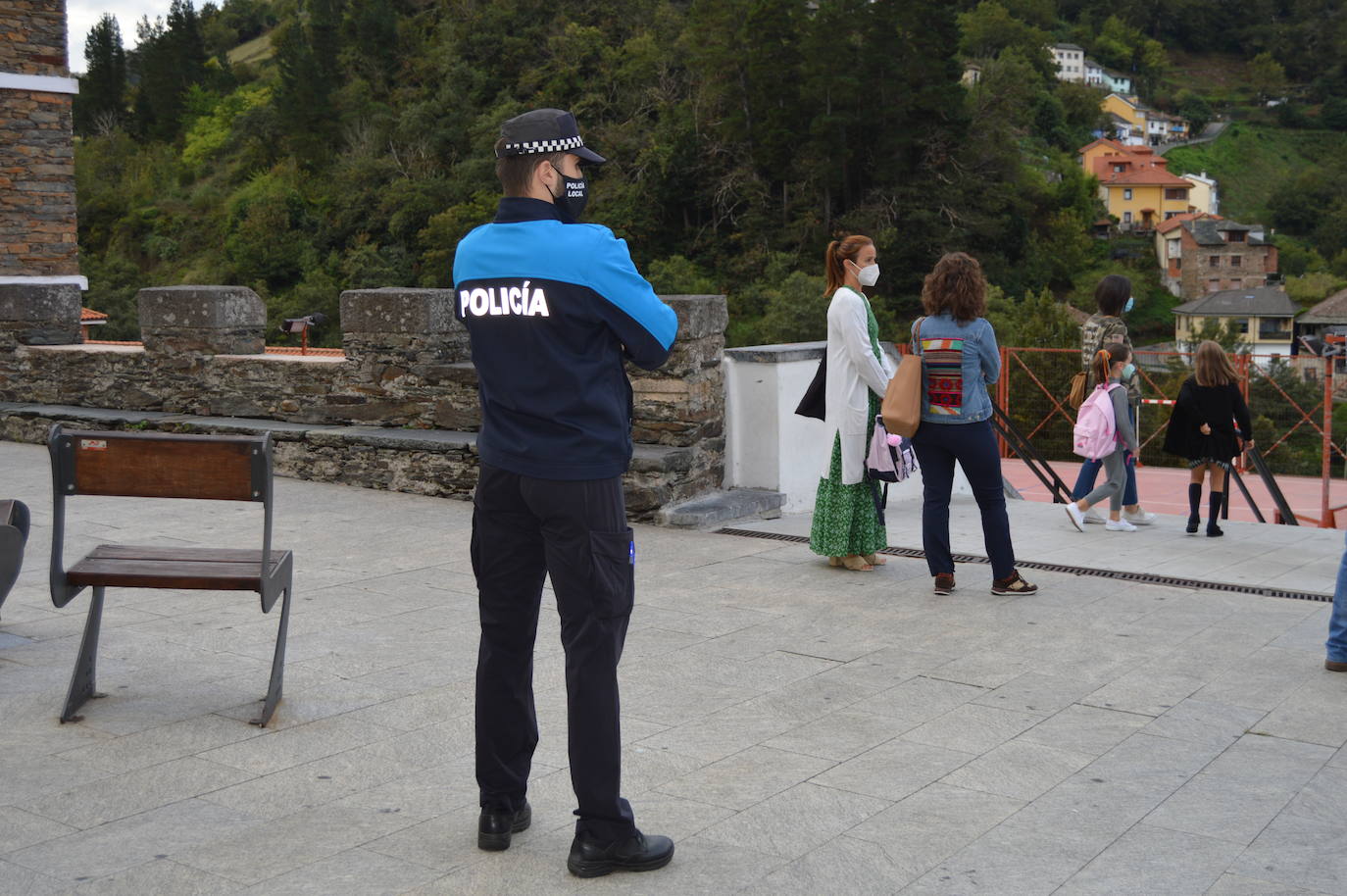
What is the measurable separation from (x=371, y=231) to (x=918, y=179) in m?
27.9

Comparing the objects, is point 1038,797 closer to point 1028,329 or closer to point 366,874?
point 366,874

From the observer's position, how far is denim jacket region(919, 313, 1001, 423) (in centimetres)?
635

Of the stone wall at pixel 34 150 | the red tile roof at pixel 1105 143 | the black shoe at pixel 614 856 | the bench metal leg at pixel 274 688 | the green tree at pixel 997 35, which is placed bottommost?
the black shoe at pixel 614 856

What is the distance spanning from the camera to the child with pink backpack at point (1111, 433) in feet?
27.7

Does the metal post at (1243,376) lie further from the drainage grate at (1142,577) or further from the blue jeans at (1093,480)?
the drainage grate at (1142,577)

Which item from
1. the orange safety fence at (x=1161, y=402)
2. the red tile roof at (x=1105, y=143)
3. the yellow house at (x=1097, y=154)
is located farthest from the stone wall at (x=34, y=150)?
the red tile roof at (x=1105, y=143)

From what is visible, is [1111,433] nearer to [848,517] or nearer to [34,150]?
[848,517]

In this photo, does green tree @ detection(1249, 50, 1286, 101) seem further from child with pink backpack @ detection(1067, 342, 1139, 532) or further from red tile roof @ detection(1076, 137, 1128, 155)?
child with pink backpack @ detection(1067, 342, 1139, 532)

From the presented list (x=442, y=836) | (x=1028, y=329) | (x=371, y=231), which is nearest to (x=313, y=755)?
(x=442, y=836)

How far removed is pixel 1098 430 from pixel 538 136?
597 centimetres

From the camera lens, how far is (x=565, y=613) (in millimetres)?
3270

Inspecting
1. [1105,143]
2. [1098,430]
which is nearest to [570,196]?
[1098,430]

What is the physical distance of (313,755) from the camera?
4.10m

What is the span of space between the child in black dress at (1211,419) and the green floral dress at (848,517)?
8.41 ft
